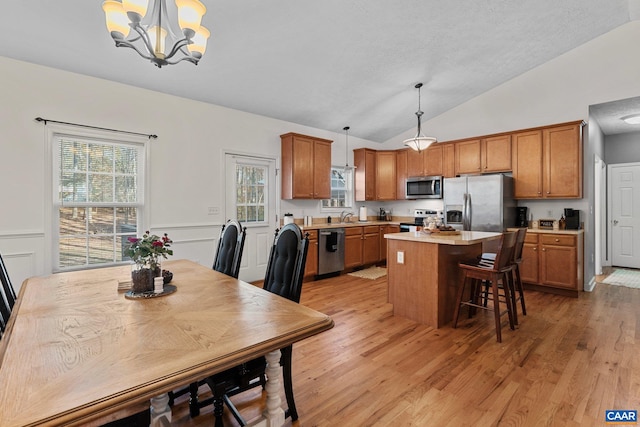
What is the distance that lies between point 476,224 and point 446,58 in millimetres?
2444

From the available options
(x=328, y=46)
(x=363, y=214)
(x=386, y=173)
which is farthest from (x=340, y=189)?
(x=328, y=46)

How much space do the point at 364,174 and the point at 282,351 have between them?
4905mm

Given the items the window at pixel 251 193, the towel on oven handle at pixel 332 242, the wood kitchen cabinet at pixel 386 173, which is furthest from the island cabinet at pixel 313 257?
the wood kitchen cabinet at pixel 386 173

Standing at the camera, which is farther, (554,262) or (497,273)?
(554,262)

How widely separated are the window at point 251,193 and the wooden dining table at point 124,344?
297 cm

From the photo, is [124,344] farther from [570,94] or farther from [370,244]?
[570,94]

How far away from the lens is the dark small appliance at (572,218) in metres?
4.36

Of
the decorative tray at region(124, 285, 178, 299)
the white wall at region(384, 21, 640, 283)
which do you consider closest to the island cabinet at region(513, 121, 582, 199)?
the white wall at region(384, 21, 640, 283)

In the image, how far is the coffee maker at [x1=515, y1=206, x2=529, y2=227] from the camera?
4949mm

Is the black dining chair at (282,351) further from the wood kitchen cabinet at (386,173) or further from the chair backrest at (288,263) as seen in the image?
the wood kitchen cabinet at (386,173)

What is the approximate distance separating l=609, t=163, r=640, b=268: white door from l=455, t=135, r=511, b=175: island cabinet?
2.92m

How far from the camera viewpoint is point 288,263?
189 cm

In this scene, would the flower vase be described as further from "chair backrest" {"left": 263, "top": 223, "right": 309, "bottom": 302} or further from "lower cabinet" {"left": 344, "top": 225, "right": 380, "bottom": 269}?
"lower cabinet" {"left": 344, "top": 225, "right": 380, "bottom": 269}

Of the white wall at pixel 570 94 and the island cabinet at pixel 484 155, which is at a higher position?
the white wall at pixel 570 94
